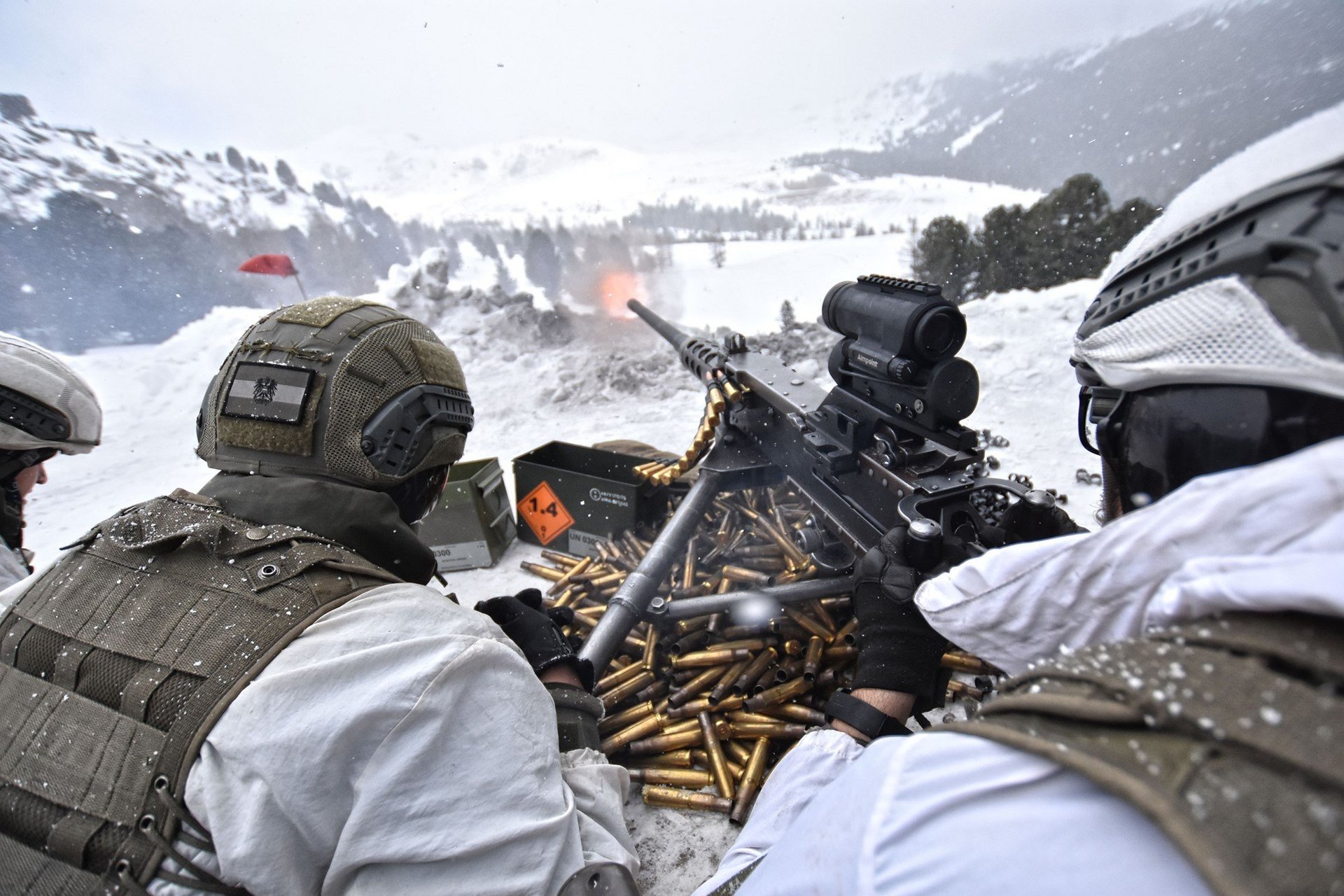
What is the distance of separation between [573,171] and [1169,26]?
11.8 m

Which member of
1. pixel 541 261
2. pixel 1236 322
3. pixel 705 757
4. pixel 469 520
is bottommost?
pixel 705 757

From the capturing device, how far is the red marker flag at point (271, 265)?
31.5ft

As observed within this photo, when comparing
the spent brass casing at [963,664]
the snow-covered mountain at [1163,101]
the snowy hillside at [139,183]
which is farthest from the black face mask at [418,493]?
the snowy hillside at [139,183]

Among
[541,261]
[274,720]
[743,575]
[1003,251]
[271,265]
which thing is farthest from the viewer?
[541,261]

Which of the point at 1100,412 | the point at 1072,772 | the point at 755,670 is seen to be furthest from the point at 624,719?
the point at 1072,772

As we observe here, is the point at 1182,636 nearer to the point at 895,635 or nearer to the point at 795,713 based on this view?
the point at 895,635

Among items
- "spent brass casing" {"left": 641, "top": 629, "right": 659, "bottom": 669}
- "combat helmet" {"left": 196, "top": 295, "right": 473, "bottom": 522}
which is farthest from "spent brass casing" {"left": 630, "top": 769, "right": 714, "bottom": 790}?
"combat helmet" {"left": 196, "top": 295, "right": 473, "bottom": 522}

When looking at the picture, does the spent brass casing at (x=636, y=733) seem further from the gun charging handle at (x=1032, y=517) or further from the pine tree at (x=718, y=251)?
the pine tree at (x=718, y=251)

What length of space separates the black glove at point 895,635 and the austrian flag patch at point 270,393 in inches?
75.3

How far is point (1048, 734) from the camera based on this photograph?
0.70m

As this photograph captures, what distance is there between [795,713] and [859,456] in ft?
4.35

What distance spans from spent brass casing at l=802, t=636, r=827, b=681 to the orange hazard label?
2.20 m

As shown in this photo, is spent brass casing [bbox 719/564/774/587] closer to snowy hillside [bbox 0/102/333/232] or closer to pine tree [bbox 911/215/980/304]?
pine tree [bbox 911/215/980/304]

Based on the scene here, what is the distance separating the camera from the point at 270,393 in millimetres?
1850
